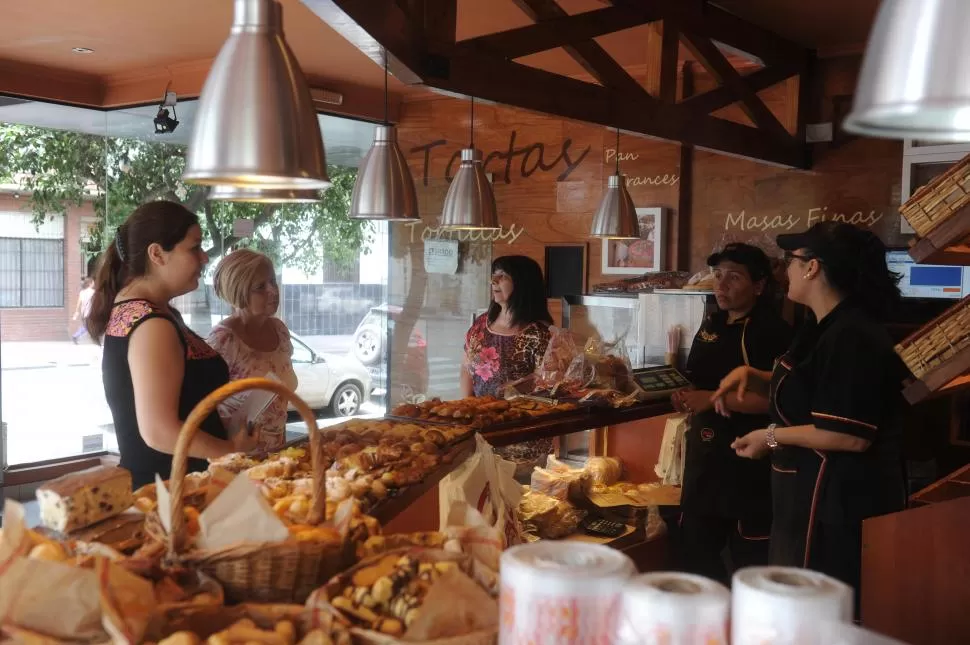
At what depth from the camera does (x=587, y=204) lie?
6434 millimetres

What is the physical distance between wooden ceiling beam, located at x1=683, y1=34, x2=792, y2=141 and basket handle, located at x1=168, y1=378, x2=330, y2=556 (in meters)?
3.45

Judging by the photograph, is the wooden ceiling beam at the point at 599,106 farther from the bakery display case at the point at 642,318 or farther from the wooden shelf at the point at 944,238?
the wooden shelf at the point at 944,238

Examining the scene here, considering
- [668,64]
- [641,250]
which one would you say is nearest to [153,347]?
[668,64]

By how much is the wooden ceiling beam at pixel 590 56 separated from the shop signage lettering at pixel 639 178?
6.36 feet

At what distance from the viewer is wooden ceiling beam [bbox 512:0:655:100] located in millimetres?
3607

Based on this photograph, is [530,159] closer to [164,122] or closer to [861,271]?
[164,122]

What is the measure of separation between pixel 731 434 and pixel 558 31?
198 centimetres

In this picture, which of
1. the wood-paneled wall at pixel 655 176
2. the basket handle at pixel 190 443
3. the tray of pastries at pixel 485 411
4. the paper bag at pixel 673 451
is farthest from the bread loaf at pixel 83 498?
the wood-paneled wall at pixel 655 176

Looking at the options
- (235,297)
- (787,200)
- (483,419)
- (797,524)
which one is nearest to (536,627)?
(483,419)

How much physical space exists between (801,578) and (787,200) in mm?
4687

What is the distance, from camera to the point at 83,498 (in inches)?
70.1

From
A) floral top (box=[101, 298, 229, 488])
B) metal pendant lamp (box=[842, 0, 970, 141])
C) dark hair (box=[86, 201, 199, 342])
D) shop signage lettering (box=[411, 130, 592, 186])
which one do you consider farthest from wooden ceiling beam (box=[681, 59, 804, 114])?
metal pendant lamp (box=[842, 0, 970, 141])

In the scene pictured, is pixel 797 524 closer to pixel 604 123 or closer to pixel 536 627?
pixel 604 123

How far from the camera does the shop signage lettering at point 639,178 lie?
596cm
